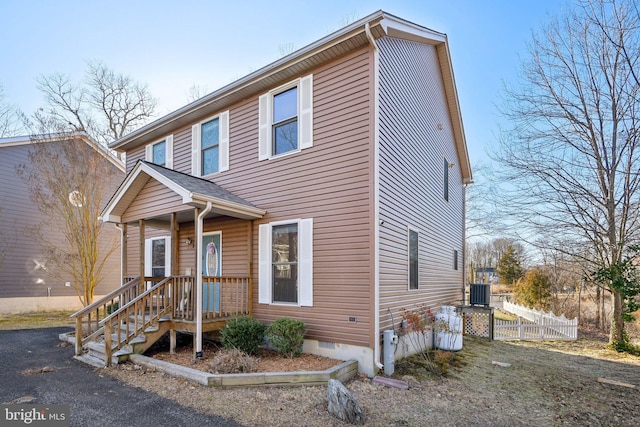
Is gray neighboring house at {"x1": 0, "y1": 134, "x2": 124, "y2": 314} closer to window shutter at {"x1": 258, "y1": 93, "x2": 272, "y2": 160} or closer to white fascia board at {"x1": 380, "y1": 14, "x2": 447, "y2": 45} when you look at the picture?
window shutter at {"x1": 258, "y1": 93, "x2": 272, "y2": 160}

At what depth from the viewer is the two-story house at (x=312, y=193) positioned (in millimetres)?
6602

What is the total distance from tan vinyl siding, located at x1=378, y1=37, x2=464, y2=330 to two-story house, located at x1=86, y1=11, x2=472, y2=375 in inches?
2.6

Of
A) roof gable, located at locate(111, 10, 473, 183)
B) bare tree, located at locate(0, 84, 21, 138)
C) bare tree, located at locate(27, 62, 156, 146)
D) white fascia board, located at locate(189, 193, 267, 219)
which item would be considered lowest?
white fascia board, located at locate(189, 193, 267, 219)

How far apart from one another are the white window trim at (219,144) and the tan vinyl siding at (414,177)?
400 centimetres

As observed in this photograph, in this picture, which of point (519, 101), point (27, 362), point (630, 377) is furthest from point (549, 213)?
point (27, 362)

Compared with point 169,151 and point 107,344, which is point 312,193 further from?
point 169,151

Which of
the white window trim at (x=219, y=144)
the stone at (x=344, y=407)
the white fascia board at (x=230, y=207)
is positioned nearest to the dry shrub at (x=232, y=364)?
the stone at (x=344, y=407)

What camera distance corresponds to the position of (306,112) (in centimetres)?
749

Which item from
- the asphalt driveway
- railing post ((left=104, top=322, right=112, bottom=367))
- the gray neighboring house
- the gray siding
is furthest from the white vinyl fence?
the gray siding

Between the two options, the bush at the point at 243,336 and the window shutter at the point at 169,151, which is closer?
the bush at the point at 243,336

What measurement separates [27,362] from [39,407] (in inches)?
114

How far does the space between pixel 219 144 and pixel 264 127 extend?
160 cm

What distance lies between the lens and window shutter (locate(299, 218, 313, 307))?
276 inches

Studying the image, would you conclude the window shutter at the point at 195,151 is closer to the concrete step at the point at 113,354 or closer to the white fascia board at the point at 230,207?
the white fascia board at the point at 230,207
